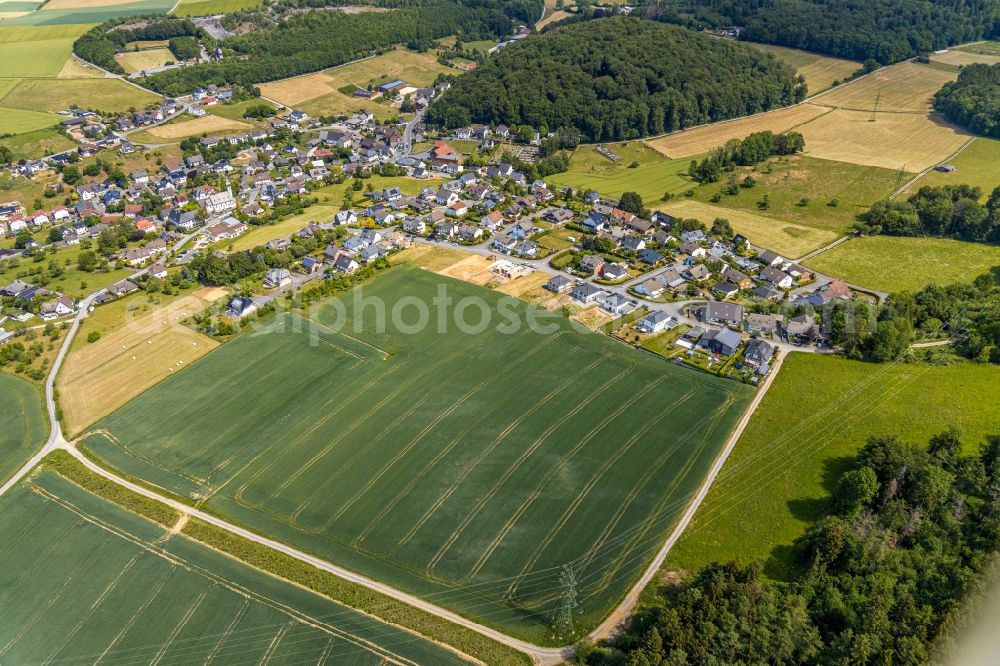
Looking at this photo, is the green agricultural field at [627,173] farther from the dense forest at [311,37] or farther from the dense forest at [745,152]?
the dense forest at [311,37]

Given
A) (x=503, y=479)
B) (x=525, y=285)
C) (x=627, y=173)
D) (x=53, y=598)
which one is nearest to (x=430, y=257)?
(x=525, y=285)

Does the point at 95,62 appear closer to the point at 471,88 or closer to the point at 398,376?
the point at 471,88

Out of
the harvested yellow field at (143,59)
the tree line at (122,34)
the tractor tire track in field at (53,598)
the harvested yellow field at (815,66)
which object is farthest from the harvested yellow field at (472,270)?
the harvested yellow field at (143,59)

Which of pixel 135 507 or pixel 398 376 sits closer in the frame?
pixel 135 507

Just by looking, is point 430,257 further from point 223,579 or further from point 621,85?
point 621,85

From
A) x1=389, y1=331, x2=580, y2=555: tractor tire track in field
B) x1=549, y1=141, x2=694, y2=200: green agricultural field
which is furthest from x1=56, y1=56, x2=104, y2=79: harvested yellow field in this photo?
x1=389, y1=331, x2=580, y2=555: tractor tire track in field

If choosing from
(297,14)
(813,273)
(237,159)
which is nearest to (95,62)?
(297,14)

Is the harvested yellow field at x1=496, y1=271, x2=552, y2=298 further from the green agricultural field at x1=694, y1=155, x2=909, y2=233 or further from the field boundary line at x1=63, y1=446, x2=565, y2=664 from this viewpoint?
the field boundary line at x1=63, y1=446, x2=565, y2=664
